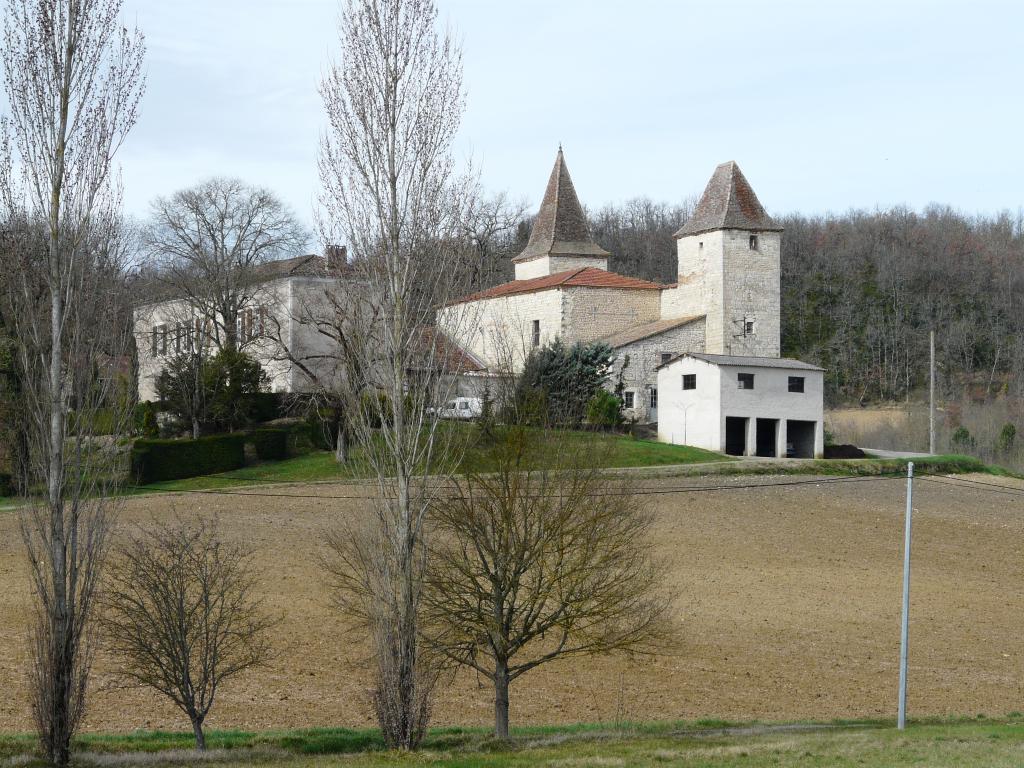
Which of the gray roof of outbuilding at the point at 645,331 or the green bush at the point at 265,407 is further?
the gray roof of outbuilding at the point at 645,331

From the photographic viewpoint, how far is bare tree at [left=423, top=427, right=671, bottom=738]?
19328mm

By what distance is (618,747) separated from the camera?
53.1ft

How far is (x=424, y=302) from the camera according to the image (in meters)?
17.9

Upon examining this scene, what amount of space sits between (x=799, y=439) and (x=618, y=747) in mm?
35120

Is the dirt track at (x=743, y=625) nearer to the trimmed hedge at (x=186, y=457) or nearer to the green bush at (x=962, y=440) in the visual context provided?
the trimmed hedge at (x=186, y=457)

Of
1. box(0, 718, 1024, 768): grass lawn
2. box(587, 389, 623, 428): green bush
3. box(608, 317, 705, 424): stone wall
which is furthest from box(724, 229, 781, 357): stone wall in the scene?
box(0, 718, 1024, 768): grass lawn

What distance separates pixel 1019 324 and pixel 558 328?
2039 inches

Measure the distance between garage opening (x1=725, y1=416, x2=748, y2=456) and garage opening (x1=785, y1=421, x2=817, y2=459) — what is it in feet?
5.59

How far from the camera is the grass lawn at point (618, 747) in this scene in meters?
14.3

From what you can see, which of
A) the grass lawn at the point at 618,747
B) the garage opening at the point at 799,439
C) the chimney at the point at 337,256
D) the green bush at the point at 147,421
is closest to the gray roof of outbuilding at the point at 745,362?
the garage opening at the point at 799,439

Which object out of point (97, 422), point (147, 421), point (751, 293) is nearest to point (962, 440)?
point (751, 293)

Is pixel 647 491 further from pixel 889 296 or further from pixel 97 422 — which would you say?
pixel 889 296

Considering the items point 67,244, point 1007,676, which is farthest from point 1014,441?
point 67,244

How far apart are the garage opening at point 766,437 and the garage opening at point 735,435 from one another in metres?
0.70
